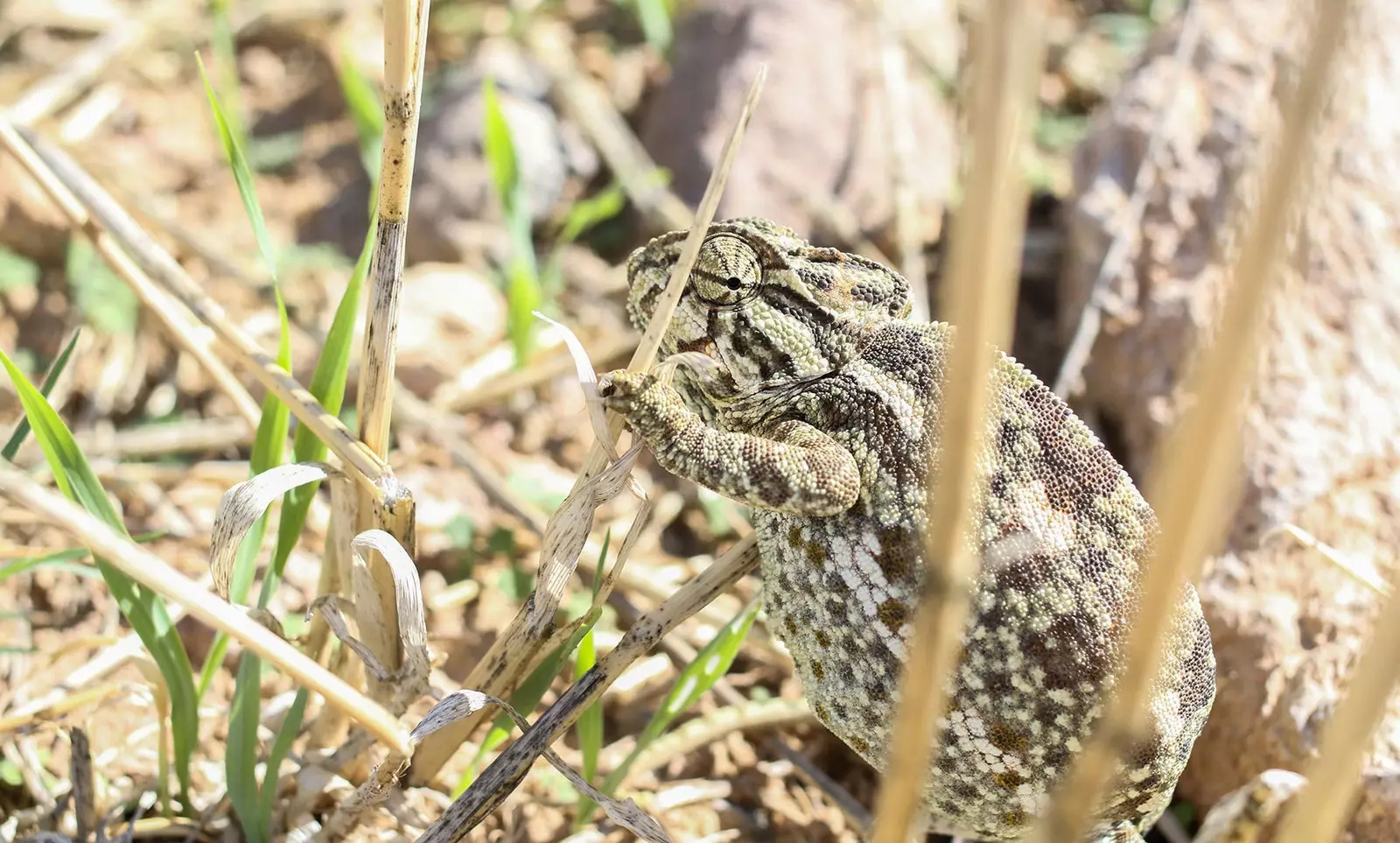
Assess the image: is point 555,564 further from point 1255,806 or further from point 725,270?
point 1255,806

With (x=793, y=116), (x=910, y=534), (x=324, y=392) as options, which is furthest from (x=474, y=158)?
(x=910, y=534)

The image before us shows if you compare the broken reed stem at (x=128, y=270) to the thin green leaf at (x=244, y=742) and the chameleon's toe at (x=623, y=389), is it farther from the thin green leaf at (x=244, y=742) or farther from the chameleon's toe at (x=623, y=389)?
the chameleon's toe at (x=623, y=389)

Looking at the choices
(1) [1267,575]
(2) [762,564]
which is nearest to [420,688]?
(2) [762,564]

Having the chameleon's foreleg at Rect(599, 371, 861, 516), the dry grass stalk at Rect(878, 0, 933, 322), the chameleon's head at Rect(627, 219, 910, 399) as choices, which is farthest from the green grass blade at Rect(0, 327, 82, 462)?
the dry grass stalk at Rect(878, 0, 933, 322)

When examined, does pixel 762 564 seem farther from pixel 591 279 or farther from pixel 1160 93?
pixel 1160 93

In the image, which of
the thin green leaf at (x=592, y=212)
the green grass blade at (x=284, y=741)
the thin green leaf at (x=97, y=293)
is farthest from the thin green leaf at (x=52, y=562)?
Answer: the thin green leaf at (x=592, y=212)
